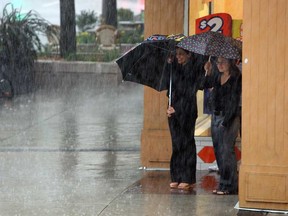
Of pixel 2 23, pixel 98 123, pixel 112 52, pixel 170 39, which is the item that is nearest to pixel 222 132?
pixel 170 39

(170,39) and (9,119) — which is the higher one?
(170,39)

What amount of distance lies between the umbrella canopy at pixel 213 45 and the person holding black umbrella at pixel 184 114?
30 cm

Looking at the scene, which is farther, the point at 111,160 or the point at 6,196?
the point at 111,160

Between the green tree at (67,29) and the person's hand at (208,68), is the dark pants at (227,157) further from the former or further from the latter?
the green tree at (67,29)

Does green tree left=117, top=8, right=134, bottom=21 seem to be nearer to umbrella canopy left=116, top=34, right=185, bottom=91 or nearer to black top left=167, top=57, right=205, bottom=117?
umbrella canopy left=116, top=34, right=185, bottom=91

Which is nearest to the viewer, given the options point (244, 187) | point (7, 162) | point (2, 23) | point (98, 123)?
point (244, 187)

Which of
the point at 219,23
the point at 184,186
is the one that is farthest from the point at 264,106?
the point at 219,23

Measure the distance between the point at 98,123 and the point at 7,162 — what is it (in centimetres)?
420

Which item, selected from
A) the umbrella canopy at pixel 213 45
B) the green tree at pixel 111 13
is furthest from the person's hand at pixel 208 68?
the green tree at pixel 111 13

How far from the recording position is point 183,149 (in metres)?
9.41

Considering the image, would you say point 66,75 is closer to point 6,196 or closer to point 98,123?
point 98,123

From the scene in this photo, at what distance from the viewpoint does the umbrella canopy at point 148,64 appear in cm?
945

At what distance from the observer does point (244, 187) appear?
324 inches

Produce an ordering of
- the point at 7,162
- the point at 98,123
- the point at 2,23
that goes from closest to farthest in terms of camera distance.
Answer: the point at 7,162, the point at 98,123, the point at 2,23
